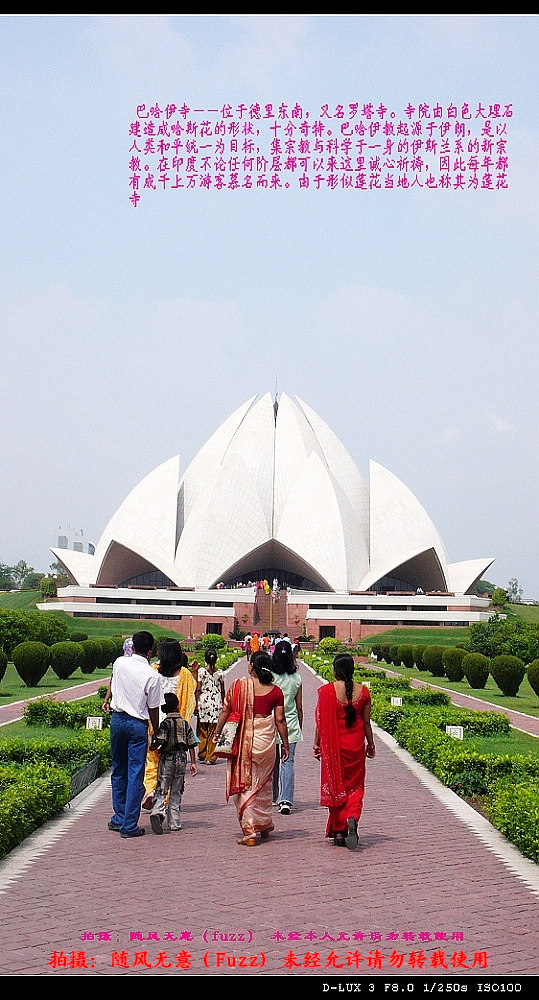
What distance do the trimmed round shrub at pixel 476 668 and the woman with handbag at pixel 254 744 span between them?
13.0 meters

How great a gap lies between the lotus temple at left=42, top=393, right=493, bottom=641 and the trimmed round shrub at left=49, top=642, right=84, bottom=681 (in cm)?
1969

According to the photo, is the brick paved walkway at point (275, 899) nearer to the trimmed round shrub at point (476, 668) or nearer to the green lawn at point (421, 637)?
the trimmed round shrub at point (476, 668)

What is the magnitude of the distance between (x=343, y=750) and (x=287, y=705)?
117 cm

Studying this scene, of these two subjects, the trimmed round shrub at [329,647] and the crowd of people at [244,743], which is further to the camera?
the trimmed round shrub at [329,647]

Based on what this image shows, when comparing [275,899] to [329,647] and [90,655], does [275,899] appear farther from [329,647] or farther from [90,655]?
[329,647]

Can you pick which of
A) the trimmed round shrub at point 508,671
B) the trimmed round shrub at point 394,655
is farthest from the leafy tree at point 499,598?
the trimmed round shrub at point 508,671

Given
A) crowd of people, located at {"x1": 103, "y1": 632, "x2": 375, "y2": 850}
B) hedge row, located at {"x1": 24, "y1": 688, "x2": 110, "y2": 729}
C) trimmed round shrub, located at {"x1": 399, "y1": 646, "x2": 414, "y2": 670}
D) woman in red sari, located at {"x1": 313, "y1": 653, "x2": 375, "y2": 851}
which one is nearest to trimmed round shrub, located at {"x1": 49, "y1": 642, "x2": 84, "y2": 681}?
hedge row, located at {"x1": 24, "y1": 688, "x2": 110, "y2": 729}

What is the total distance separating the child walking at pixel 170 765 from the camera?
571 cm

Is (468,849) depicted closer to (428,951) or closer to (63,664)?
(428,951)

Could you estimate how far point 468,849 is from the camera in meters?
5.29

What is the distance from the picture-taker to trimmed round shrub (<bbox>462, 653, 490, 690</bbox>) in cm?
1806

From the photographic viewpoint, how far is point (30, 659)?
1593 cm

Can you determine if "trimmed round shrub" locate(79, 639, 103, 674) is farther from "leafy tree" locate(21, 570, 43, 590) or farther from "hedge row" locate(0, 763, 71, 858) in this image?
"leafy tree" locate(21, 570, 43, 590)
